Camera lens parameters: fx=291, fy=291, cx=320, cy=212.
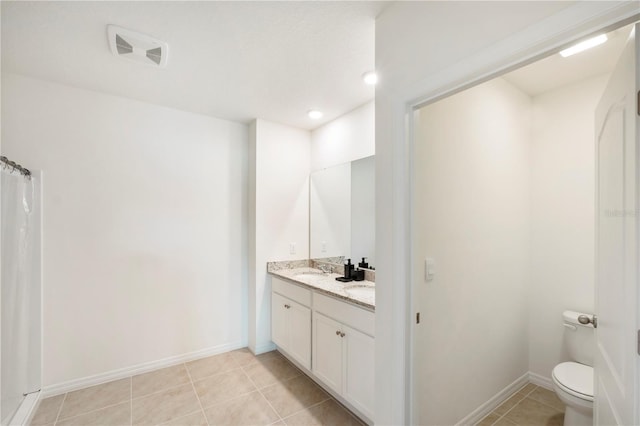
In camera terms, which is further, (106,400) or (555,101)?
(555,101)

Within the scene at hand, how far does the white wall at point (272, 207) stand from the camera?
304 cm

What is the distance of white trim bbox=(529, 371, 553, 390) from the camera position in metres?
2.38

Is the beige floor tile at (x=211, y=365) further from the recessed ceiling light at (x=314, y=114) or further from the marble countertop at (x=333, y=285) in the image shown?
the recessed ceiling light at (x=314, y=114)

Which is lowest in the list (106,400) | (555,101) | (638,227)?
(106,400)

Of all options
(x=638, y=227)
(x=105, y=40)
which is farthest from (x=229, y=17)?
(x=638, y=227)

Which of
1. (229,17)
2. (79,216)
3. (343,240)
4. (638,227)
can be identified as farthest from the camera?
(343,240)

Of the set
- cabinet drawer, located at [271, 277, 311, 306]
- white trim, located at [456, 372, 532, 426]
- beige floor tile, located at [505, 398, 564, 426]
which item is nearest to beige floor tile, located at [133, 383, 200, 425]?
cabinet drawer, located at [271, 277, 311, 306]

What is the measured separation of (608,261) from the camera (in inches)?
46.1

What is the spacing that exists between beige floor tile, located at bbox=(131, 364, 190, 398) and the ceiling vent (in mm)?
2490

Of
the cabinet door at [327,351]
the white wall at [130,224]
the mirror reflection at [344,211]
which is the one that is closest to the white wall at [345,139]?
the mirror reflection at [344,211]

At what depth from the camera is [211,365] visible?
2.75 m

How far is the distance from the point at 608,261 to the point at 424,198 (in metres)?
0.78

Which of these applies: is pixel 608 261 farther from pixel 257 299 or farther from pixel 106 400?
pixel 106 400

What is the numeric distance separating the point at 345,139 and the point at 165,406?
2689 mm
